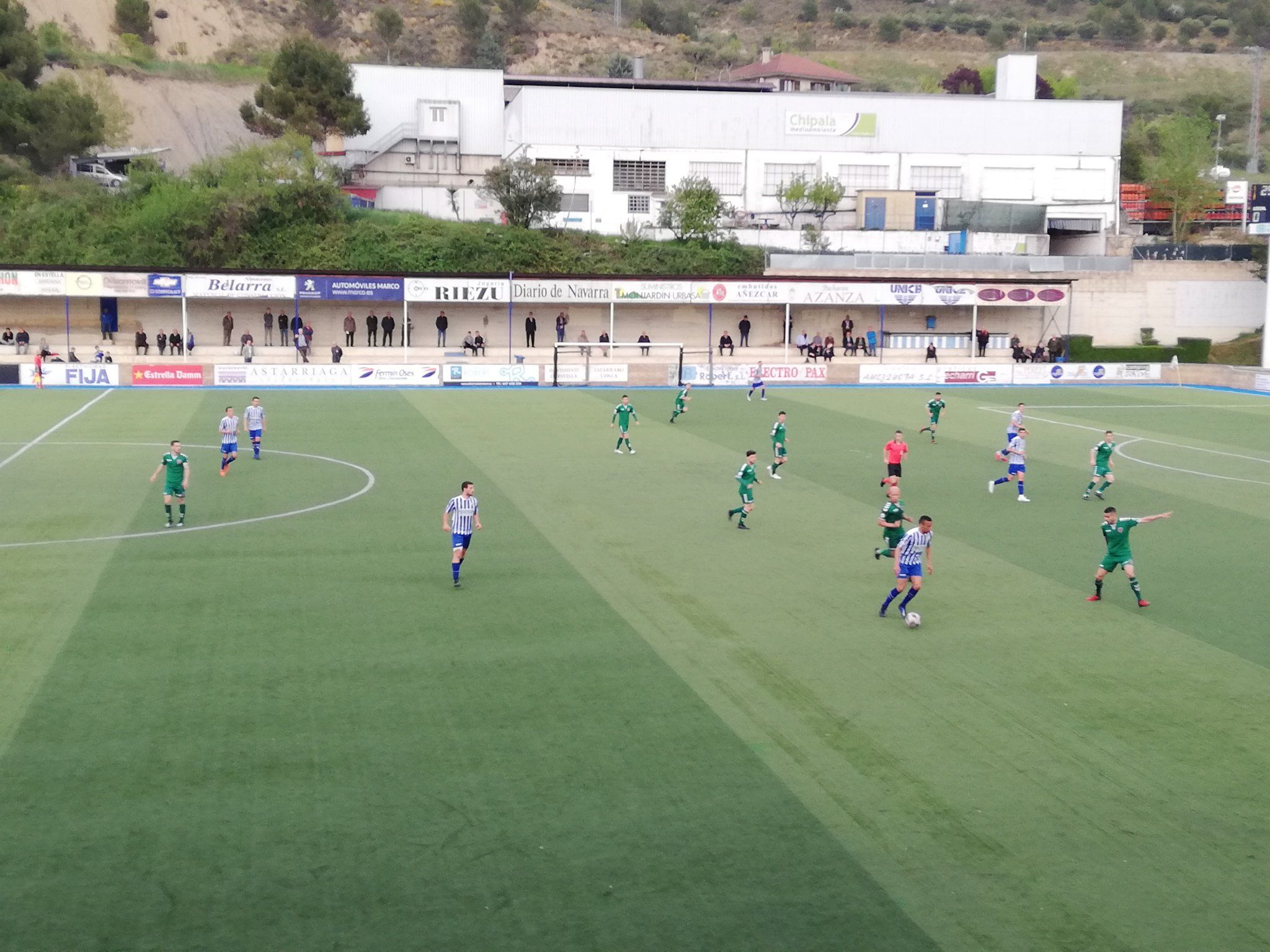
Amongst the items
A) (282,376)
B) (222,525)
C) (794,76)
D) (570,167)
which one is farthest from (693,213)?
(222,525)

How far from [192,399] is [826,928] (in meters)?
41.8

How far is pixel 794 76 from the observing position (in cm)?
10438

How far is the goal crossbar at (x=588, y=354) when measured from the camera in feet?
179

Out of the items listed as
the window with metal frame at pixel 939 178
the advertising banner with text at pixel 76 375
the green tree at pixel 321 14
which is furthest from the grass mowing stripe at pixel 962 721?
the green tree at pixel 321 14

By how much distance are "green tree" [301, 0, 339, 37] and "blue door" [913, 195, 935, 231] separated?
259 feet

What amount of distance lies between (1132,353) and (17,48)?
76430 mm

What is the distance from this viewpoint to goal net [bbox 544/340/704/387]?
180ft

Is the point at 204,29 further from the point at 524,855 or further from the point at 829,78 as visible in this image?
the point at 524,855

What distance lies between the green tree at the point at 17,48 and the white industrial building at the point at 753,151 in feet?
78.5

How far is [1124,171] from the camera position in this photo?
112 m

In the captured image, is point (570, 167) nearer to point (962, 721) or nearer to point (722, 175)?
point (722, 175)

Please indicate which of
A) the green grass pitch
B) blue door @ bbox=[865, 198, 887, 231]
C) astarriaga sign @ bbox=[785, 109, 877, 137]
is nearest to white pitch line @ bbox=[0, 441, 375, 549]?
the green grass pitch

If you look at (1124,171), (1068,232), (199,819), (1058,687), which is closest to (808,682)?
(1058,687)

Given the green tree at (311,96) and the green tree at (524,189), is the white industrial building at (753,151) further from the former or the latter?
the green tree at (524,189)
